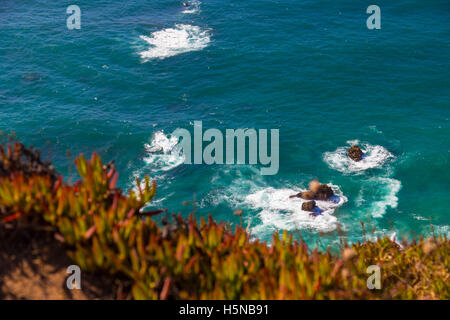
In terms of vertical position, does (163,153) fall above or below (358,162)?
above

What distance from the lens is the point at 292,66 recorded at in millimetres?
65188

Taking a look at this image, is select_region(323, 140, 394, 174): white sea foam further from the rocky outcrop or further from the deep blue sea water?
the rocky outcrop

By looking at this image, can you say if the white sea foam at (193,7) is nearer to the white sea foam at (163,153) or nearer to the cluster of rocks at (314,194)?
the white sea foam at (163,153)

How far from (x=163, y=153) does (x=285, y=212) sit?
1575cm

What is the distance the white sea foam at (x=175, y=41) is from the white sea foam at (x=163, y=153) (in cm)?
2027

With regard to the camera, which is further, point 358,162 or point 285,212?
point 358,162

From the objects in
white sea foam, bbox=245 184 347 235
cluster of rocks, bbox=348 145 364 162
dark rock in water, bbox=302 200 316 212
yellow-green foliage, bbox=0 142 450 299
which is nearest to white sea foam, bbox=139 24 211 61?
cluster of rocks, bbox=348 145 364 162

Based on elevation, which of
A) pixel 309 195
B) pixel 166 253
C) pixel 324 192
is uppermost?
pixel 324 192

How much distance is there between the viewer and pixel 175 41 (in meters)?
71.9

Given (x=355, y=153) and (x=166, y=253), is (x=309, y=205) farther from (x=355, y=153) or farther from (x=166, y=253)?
(x=166, y=253)

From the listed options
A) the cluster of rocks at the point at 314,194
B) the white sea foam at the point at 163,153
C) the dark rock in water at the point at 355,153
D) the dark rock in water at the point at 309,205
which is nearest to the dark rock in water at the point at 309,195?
the cluster of rocks at the point at 314,194

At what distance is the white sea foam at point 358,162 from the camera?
47719mm

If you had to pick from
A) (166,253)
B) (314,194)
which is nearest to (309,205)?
(314,194)

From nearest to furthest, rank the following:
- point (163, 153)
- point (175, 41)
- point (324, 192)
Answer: point (324, 192) → point (163, 153) → point (175, 41)
